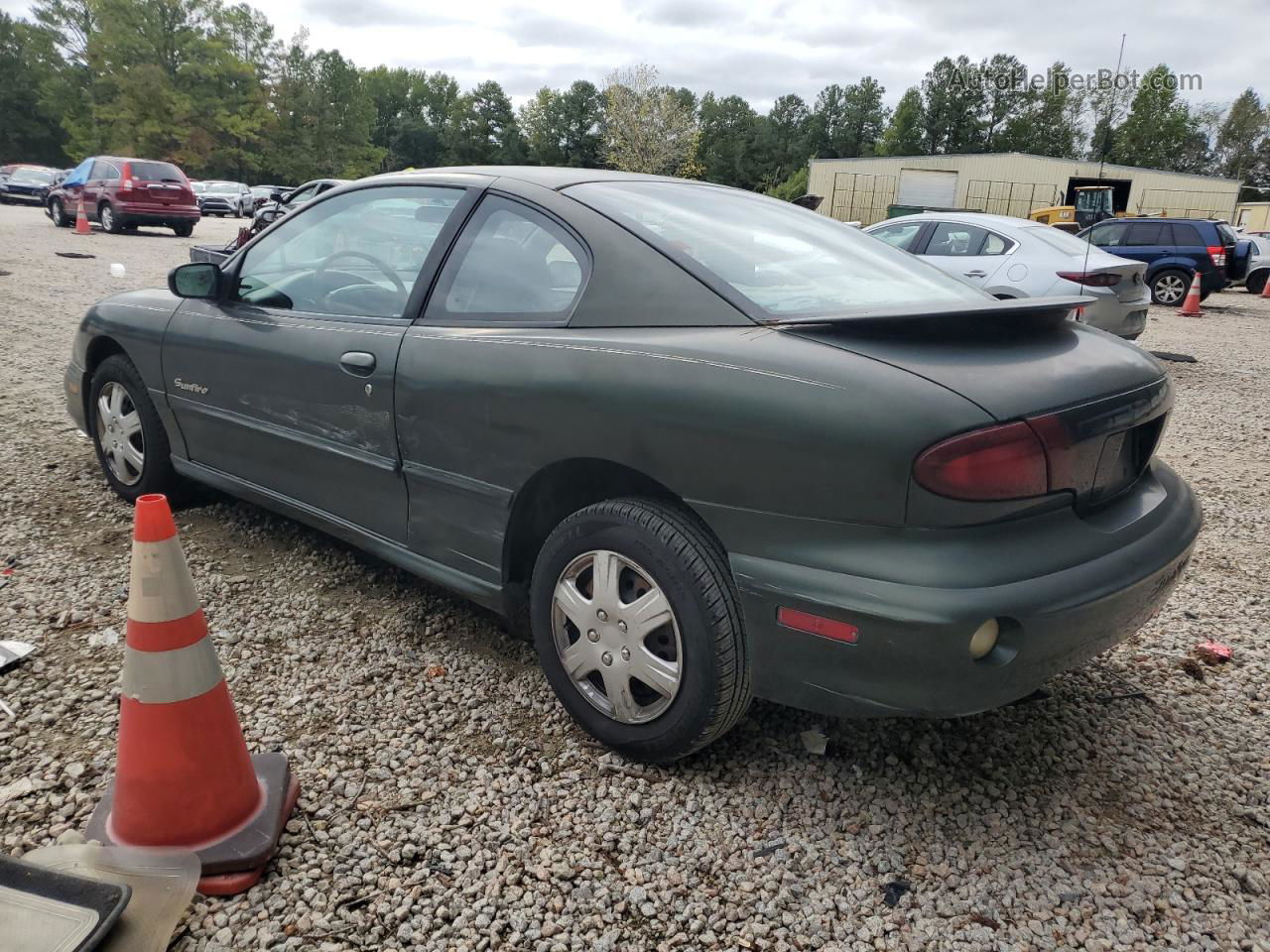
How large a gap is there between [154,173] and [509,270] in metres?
19.8

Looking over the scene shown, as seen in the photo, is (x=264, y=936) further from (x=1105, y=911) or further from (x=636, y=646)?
(x=1105, y=911)

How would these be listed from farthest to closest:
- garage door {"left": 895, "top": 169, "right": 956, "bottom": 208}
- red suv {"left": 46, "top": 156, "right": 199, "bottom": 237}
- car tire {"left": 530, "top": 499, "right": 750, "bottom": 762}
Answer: garage door {"left": 895, "top": 169, "right": 956, "bottom": 208}
red suv {"left": 46, "top": 156, "right": 199, "bottom": 237}
car tire {"left": 530, "top": 499, "right": 750, "bottom": 762}

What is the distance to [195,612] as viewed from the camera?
1.99 meters

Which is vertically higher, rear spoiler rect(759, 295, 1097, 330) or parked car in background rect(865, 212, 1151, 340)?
rear spoiler rect(759, 295, 1097, 330)

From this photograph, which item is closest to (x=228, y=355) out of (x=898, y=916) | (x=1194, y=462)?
(x=898, y=916)

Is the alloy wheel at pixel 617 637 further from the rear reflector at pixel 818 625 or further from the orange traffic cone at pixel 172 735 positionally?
the orange traffic cone at pixel 172 735

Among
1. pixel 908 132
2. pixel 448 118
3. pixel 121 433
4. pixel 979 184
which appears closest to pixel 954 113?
pixel 908 132

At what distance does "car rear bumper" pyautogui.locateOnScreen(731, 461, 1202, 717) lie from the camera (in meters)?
1.80

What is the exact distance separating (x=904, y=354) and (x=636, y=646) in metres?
0.95

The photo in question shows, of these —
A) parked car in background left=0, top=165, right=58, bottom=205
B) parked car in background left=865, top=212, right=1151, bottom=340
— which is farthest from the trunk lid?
parked car in background left=0, top=165, right=58, bottom=205

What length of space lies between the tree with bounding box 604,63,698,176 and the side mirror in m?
62.3

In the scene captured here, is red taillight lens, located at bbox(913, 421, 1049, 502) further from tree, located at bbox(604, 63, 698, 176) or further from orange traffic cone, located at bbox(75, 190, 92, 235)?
tree, located at bbox(604, 63, 698, 176)

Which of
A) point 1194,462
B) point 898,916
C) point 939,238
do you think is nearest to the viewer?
point 898,916

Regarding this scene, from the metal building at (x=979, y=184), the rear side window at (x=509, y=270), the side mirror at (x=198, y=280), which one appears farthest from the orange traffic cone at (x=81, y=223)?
the metal building at (x=979, y=184)
